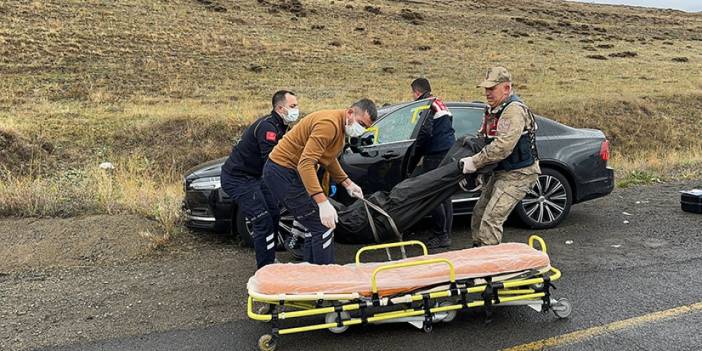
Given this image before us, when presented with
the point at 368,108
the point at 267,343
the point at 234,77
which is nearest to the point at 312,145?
the point at 368,108

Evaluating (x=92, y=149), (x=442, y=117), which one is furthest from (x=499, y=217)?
(x=92, y=149)

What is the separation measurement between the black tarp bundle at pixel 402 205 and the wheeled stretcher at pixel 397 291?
0.85m

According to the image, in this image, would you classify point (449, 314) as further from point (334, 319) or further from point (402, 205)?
point (402, 205)

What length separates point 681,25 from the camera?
59.5 m

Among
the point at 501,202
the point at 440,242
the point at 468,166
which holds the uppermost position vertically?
the point at 468,166

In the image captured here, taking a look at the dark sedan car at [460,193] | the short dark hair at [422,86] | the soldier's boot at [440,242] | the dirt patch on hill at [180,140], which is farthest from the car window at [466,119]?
the dirt patch on hill at [180,140]

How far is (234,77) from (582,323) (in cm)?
2310

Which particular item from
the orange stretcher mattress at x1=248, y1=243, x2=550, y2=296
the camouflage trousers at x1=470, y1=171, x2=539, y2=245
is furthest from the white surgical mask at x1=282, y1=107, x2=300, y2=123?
the camouflage trousers at x1=470, y1=171, x2=539, y2=245

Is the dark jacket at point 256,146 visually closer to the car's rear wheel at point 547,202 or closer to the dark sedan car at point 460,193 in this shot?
the dark sedan car at point 460,193

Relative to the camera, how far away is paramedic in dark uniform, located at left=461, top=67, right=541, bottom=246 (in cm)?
472

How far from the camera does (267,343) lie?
371 centimetres

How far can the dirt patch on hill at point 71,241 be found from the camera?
581 cm

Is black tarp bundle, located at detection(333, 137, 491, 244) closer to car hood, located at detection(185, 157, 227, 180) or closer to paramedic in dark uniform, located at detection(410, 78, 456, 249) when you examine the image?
paramedic in dark uniform, located at detection(410, 78, 456, 249)

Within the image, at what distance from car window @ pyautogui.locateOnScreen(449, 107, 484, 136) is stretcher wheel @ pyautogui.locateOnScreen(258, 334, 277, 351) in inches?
144
